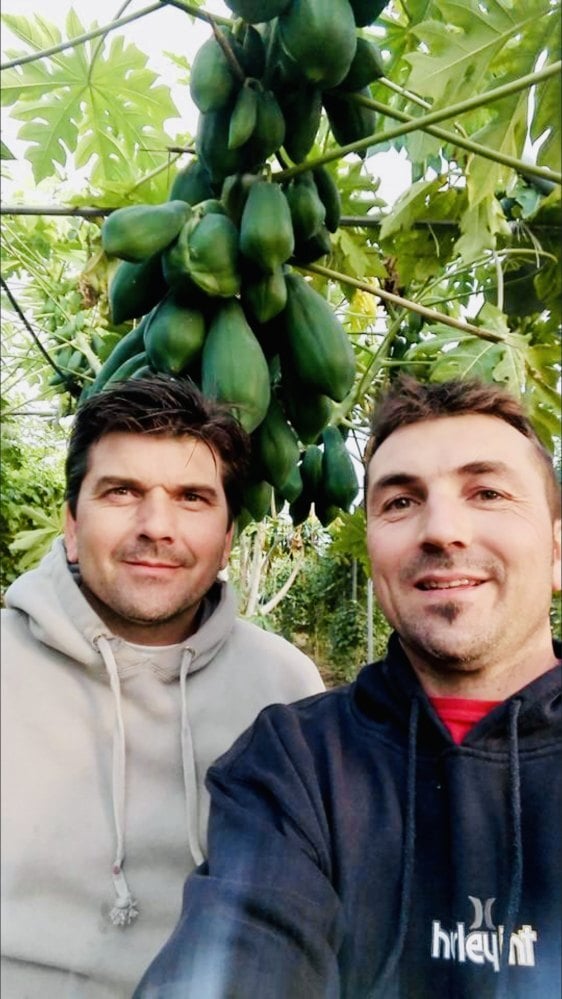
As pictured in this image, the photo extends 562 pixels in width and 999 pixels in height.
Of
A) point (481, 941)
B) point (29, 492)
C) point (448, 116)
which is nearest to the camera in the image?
point (481, 941)

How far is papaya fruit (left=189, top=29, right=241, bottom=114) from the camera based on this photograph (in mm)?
900

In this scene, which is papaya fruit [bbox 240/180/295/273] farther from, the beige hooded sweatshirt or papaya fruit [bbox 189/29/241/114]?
the beige hooded sweatshirt

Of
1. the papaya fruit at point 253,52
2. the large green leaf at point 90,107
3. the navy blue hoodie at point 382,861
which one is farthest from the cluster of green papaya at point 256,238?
the navy blue hoodie at point 382,861

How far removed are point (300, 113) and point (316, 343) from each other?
0.79 feet

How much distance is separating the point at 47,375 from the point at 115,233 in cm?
90

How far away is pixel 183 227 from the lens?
90 cm

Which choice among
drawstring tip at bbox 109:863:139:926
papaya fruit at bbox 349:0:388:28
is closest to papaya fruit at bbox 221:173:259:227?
papaya fruit at bbox 349:0:388:28

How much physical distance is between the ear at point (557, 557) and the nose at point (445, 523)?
0.35ft

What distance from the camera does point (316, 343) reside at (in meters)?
0.96

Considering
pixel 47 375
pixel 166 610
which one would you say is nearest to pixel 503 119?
pixel 166 610

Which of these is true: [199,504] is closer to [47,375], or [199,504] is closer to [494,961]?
[494,961]

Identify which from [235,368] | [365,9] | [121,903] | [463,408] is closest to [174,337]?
[235,368]

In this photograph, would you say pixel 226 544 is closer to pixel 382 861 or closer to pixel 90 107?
pixel 382 861

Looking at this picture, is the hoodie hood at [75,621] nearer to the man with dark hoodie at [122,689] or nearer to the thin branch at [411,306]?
the man with dark hoodie at [122,689]
